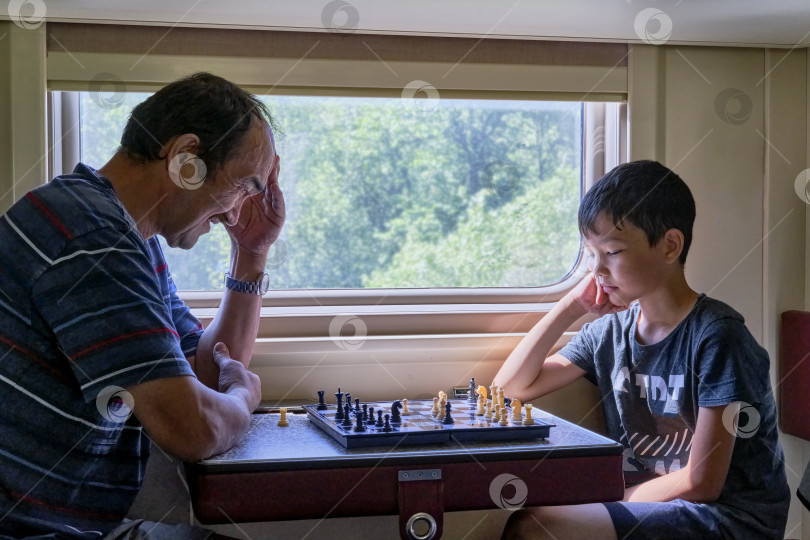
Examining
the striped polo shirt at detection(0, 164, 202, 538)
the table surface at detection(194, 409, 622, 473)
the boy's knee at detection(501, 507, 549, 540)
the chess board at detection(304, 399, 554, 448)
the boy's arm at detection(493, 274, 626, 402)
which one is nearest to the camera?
the striped polo shirt at detection(0, 164, 202, 538)

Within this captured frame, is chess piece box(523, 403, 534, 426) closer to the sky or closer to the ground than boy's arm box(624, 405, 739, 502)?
closer to the sky

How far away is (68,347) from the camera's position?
4.72ft

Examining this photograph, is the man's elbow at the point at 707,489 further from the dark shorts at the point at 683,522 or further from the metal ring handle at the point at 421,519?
the metal ring handle at the point at 421,519

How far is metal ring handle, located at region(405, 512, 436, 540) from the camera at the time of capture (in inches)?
63.6

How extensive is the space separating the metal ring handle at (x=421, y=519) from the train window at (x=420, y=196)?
1.20 m

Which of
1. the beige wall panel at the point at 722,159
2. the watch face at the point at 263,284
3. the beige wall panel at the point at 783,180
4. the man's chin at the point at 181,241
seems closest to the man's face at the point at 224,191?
the man's chin at the point at 181,241

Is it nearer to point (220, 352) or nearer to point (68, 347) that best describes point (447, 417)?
point (220, 352)

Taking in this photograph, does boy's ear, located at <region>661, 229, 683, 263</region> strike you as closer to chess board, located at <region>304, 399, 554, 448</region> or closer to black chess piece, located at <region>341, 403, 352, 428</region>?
chess board, located at <region>304, 399, 554, 448</region>

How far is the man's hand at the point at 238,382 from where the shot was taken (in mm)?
1883

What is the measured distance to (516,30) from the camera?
8.04 ft

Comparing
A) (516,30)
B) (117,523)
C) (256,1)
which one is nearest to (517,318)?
(516,30)

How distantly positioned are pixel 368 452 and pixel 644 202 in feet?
3.42

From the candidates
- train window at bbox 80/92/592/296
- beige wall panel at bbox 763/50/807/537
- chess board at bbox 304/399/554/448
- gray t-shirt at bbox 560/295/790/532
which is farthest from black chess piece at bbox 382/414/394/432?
beige wall panel at bbox 763/50/807/537

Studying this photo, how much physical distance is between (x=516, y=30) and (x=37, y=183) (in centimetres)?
144
